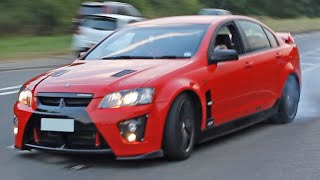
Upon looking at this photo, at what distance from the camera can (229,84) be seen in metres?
7.37

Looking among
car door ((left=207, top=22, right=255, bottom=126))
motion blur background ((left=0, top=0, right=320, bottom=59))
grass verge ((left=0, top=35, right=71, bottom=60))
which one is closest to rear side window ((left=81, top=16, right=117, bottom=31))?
grass verge ((left=0, top=35, right=71, bottom=60))

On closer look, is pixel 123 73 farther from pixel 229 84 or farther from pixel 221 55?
pixel 229 84

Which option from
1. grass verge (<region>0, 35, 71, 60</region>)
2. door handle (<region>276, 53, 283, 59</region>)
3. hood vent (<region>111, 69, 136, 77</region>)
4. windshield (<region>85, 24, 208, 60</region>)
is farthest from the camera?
grass verge (<region>0, 35, 71, 60</region>)

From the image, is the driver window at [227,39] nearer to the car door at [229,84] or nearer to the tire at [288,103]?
the car door at [229,84]

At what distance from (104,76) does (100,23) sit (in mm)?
15199

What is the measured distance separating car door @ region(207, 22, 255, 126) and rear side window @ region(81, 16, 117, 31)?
535 inches

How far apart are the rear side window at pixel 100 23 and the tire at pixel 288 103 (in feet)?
41.3

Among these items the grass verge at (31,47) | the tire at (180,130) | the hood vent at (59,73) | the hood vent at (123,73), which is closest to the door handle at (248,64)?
the tire at (180,130)

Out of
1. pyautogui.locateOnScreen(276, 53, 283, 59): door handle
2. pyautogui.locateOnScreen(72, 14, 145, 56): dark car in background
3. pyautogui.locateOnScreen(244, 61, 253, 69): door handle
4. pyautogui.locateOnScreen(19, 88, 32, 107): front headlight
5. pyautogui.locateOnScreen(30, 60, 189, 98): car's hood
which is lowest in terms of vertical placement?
pyautogui.locateOnScreen(72, 14, 145, 56): dark car in background

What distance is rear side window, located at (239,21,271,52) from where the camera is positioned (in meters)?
8.17

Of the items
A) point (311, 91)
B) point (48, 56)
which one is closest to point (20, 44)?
point (48, 56)

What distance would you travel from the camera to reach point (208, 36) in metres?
7.36

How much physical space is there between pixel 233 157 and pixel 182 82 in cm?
96

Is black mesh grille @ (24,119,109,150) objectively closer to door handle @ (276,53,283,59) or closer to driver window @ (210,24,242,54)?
driver window @ (210,24,242,54)
